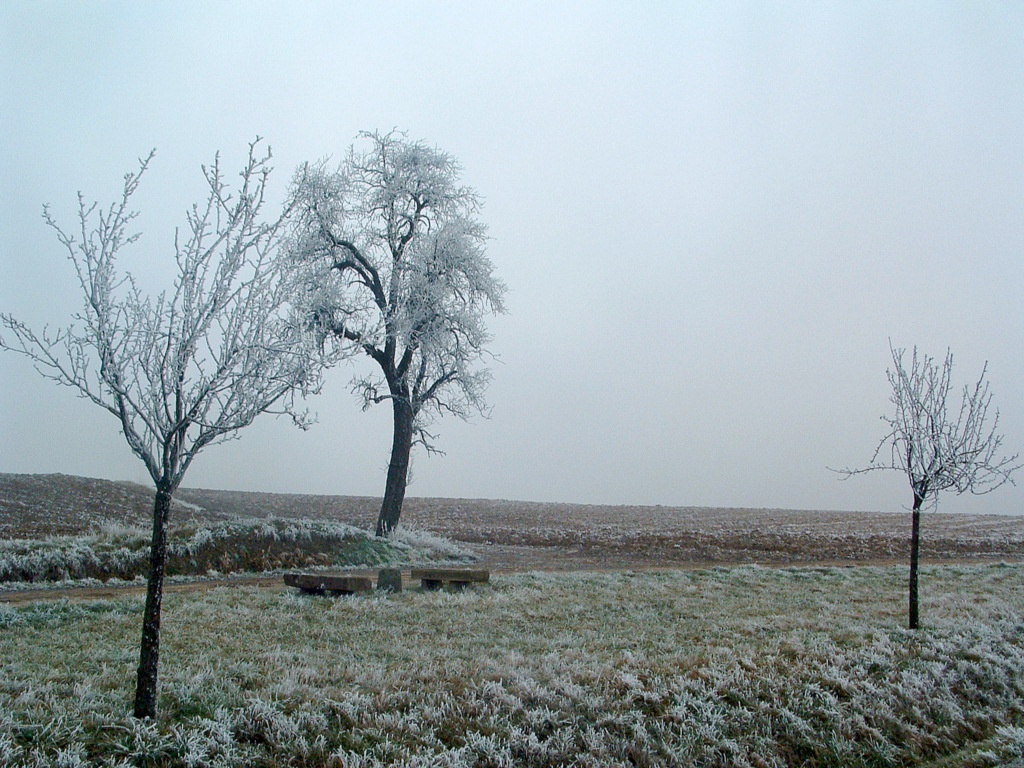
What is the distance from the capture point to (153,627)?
6262mm

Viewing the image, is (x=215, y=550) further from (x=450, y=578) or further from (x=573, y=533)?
(x=573, y=533)

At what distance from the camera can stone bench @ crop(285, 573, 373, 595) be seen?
41.9 feet

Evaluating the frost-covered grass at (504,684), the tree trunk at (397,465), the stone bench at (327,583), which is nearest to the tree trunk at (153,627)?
the frost-covered grass at (504,684)

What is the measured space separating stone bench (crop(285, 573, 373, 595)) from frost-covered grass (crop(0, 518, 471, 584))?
4144mm

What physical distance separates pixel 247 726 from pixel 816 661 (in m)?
7.11

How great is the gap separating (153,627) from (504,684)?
3602mm

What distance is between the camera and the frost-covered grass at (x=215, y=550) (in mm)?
14266

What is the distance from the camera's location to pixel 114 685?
22.6 ft

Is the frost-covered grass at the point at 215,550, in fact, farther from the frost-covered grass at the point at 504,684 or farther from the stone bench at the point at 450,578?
the stone bench at the point at 450,578

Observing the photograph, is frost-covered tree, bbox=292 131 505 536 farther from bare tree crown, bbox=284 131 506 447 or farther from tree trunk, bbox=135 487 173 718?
→ tree trunk, bbox=135 487 173 718

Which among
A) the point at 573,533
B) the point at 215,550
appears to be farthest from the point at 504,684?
the point at 573,533

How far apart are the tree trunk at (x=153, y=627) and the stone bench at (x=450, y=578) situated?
27.2 ft

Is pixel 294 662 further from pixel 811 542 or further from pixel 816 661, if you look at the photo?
pixel 811 542

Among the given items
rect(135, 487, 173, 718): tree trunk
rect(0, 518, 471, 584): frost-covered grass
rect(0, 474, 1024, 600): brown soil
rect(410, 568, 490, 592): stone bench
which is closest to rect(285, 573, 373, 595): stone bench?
rect(410, 568, 490, 592): stone bench
